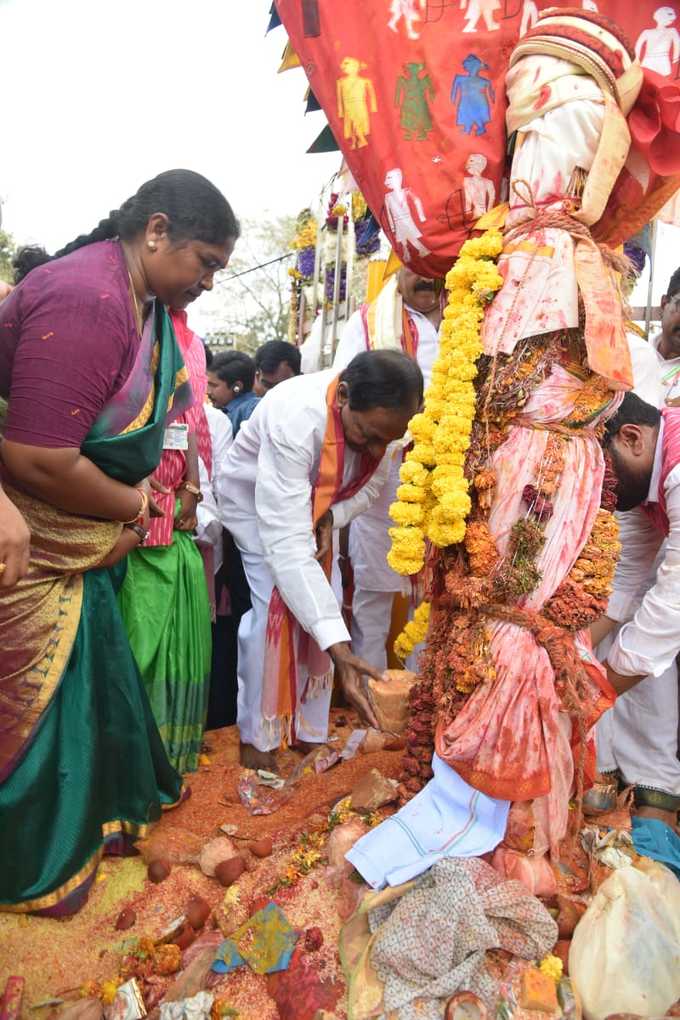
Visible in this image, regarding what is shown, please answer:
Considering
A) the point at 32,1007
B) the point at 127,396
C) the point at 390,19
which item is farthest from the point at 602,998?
the point at 390,19

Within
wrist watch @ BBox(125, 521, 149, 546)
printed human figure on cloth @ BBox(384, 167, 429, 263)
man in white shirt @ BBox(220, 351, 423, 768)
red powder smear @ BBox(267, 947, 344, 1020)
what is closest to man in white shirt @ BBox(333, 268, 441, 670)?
man in white shirt @ BBox(220, 351, 423, 768)

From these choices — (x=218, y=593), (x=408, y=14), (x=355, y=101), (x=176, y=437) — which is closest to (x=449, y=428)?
(x=355, y=101)

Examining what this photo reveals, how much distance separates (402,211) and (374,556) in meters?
1.98

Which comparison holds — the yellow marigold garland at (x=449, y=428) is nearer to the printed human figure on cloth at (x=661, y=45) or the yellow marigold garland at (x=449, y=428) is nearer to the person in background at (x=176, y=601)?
the printed human figure on cloth at (x=661, y=45)

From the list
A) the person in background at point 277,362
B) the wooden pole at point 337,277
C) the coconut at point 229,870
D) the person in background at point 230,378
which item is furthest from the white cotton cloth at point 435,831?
the wooden pole at point 337,277

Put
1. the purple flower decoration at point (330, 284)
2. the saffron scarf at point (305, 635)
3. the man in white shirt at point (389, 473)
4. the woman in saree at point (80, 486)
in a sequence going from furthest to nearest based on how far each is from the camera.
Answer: the purple flower decoration at point (330, 284) → the man in white shirt at point (389, 473) → the saffron scarf at point (305, 635) → the woman in saree at point (80, 486)

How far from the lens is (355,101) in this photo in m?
2.51

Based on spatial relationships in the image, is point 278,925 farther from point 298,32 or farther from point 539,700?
point 298,32

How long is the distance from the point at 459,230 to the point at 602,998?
2.19 meters

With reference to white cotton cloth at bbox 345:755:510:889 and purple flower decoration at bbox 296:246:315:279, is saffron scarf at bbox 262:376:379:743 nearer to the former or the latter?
white cotton cloth at bbox 345:755:510:889

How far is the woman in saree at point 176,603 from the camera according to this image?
3.00m

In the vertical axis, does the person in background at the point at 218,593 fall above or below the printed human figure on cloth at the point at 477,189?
below

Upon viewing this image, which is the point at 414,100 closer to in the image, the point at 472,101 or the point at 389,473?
the point at 472,101

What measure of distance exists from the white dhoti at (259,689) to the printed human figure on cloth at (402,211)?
1.48m
